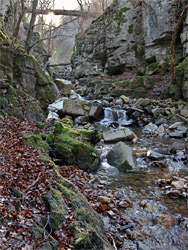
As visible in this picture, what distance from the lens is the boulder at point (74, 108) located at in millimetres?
12409

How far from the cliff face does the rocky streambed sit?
10592mm

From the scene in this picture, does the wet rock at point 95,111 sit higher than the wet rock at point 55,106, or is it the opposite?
the wet rock at point 55,106

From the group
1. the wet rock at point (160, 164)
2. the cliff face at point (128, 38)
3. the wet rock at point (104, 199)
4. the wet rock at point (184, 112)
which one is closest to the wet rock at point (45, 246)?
the wet rock at point (104, 199)

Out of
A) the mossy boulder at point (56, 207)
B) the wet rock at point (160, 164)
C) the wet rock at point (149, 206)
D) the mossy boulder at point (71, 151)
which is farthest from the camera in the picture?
the wet rock at point (160, 164)

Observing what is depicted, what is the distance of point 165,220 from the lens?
373 cm

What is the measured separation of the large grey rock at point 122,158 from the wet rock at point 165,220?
101 inches

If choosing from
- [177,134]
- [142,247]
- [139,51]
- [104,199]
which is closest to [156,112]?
[177,134]

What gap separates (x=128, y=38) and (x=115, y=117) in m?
13.9

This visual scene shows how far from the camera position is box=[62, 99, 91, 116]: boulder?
12.4m

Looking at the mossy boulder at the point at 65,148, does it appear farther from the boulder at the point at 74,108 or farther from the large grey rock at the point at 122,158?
the boulder at the point at 74,108

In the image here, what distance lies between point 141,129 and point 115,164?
623 cm

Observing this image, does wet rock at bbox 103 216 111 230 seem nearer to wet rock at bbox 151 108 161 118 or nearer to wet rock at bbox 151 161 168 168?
wet rock at bbox 151 161 168 168

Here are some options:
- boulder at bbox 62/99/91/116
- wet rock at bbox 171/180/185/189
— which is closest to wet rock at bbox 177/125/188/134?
wet rock at bbox 171/180/185/189

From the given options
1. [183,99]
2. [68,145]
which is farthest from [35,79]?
[183,99]
